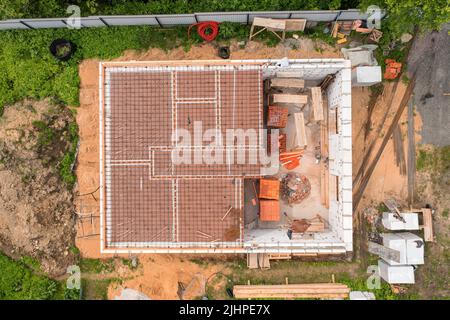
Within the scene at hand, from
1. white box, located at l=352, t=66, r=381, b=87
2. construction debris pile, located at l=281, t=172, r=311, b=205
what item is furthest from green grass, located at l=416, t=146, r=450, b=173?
construction debris pile, located at l=281, t=172, r=311, b=205

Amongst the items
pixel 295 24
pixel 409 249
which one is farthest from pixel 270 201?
Answer: pixel 295 24

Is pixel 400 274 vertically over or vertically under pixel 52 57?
under

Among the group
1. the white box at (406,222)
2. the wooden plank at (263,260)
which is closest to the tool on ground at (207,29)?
the wooden plank at (263,260)

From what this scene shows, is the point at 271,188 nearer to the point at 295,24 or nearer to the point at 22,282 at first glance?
the point at 295,24

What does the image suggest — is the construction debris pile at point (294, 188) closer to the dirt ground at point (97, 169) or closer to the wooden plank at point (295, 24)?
the dirt ground at point (97, 169)

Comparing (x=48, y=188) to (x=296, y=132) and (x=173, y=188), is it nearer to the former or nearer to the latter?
(x=173, y=188)
